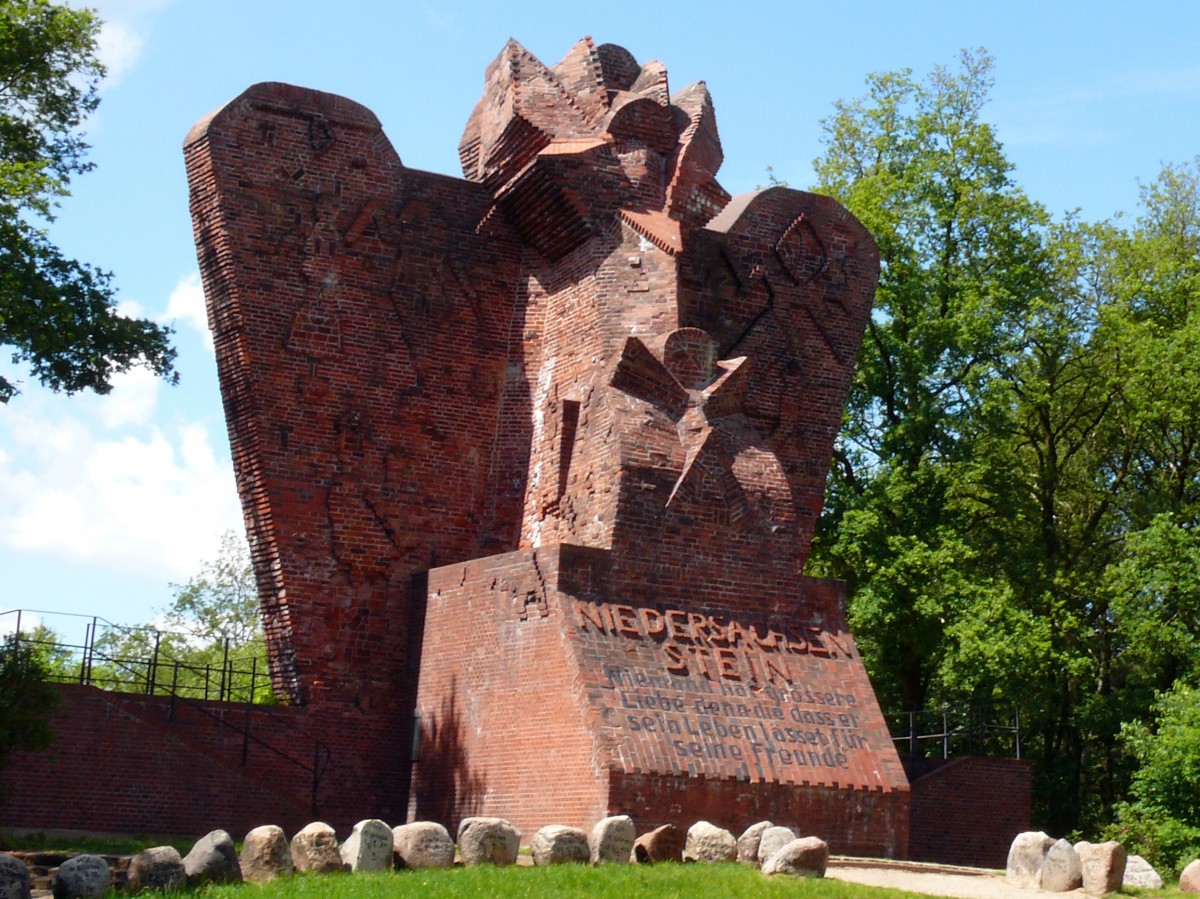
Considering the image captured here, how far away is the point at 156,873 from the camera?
11531mm

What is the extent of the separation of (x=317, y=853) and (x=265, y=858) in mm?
403

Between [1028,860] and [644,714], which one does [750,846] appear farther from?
[644,714]

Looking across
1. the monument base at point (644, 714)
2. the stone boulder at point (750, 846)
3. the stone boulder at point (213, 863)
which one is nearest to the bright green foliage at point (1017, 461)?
the monument base at point (644, 714)

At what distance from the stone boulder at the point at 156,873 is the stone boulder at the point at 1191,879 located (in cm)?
807

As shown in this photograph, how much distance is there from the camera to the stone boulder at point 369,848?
12.6 m

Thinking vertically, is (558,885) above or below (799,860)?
below

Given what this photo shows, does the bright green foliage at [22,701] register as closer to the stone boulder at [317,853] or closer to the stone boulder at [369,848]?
the stone boulder at [317,853]

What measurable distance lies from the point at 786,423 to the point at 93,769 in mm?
9627

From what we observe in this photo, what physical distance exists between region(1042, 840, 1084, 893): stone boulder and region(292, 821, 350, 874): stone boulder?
555 centimetres

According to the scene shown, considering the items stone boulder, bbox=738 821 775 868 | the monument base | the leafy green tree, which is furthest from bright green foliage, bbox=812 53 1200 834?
stone boulder, bbox=738 821 775 868

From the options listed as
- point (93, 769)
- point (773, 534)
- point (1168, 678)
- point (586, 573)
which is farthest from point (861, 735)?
point (1168, 678)

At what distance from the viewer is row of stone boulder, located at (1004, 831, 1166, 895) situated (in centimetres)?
1314

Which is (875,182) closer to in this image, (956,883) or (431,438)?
(431,438)

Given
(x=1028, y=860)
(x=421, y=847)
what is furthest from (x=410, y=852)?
(x=1028, y=860)
